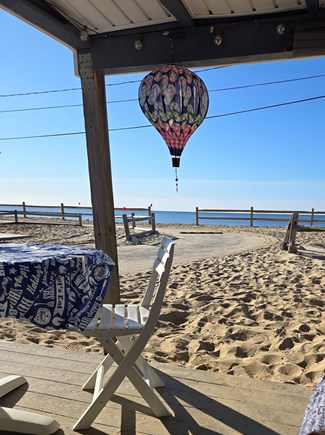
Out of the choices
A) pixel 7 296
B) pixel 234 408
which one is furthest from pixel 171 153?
pixel 234 408

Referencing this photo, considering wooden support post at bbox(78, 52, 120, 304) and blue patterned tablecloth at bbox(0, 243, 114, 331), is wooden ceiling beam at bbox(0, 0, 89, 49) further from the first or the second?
blue patterned tablecloth at bbox(0, 243, 114, 331)

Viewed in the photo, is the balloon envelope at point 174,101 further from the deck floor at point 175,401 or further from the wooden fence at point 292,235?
the wooden fence at point 292,235

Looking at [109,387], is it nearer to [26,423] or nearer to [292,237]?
[26,423]

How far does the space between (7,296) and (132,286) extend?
3.25m

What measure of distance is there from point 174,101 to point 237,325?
1988 millimetres

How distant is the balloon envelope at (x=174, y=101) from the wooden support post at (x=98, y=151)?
0.98ft

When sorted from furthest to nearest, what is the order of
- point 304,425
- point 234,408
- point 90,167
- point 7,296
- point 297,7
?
point 90,167 < point 297,7 < point 234,408 < point 7,296 < point 304,425

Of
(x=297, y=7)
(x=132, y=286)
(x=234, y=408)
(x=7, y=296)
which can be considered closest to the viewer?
(x=7, y=296)

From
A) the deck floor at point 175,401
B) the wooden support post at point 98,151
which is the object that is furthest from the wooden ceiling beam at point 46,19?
the deck floor at point 175,401

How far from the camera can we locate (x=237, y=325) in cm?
307

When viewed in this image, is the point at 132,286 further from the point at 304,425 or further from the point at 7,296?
the point at 304,425

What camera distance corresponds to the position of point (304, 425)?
687mm

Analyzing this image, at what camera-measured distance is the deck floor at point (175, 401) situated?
159 centimetres

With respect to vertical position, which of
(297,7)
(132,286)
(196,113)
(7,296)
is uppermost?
(297,7)
